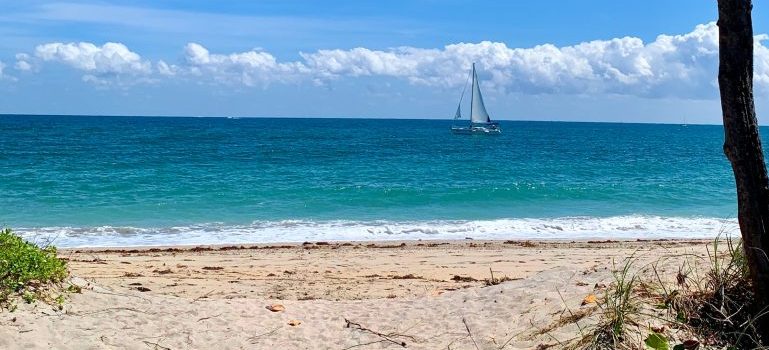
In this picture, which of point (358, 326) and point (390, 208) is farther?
point (390, 208)

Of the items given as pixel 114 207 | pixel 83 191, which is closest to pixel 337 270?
pixel 114 207

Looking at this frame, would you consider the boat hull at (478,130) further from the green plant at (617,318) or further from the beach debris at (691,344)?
the beach debris at (691,344)

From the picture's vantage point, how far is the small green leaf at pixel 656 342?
4766 millimetres

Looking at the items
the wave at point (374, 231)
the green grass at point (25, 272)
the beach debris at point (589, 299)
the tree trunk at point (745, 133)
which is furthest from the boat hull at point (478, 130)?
the tree trunk at point (745, 133)

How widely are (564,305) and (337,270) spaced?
553 cm

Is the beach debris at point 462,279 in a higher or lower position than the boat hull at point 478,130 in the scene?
lower

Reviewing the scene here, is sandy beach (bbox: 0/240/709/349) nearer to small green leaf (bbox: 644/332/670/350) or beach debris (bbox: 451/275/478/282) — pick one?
beach debris (bbox: 451/275/478/282)

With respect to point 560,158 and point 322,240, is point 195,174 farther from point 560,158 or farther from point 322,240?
point 560,158

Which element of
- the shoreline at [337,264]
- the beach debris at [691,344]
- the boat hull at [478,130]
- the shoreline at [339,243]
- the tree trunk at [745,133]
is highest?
the tree trunk at [745,133]

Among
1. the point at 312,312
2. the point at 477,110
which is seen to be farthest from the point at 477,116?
the point at 312,312

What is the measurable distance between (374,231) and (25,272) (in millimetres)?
11310

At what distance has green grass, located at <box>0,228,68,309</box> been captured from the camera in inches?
233

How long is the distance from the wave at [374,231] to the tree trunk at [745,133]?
11.5m

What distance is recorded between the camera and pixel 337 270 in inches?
440
